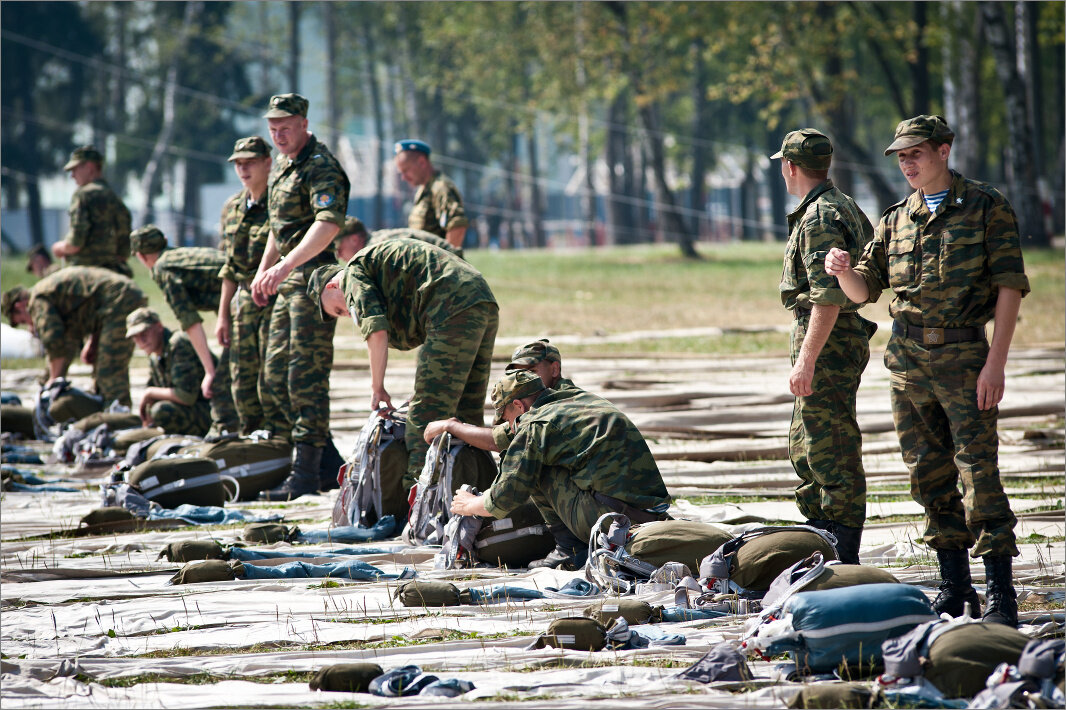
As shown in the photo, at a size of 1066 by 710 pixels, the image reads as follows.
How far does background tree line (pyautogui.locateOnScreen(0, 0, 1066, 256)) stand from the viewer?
29516mm

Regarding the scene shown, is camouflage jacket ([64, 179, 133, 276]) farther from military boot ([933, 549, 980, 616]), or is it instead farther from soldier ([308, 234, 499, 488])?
military boot ([933, 549, 980, 616])

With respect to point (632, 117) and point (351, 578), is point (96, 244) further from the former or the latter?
point (632, 117)

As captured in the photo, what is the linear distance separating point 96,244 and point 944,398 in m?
9.86

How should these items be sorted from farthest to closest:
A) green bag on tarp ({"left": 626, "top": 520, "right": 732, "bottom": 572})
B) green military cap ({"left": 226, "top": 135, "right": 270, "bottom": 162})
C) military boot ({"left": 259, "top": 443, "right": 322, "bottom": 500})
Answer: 1. green military cap ({"left": 226, "top": 135, "right": 270, "bottom": 162})
2. military boot ({"left": 259, "top": 443, "right": 322, "bottom": 500})
3. green bag on tarp ({"left": 626, "top": 520, "right": 732, "bottom": 572})

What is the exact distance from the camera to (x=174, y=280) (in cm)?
1038

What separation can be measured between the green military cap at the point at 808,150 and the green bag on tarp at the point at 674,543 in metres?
1.70

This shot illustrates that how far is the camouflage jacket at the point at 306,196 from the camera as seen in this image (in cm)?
818

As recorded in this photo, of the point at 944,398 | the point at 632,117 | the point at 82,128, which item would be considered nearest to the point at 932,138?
the point at 944,398

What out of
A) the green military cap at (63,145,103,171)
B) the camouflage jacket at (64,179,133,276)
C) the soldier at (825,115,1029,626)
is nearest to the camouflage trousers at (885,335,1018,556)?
the soldier at (825,115,1029,626)

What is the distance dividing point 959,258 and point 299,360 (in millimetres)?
4621

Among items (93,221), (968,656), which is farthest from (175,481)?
(968,656)

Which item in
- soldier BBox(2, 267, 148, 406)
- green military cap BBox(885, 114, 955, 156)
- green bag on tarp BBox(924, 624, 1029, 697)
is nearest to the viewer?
green bag on tarp BBox(924, 624, 1029, 697)

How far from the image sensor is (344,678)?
409 centimetres

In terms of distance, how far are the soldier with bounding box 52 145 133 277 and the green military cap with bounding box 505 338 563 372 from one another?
7610mm
